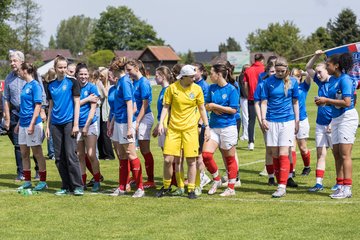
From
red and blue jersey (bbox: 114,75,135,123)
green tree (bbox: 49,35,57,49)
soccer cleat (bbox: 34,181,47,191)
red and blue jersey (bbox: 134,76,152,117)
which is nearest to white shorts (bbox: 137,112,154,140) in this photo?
red and blue jersey (bbox: 134,76,152,117)

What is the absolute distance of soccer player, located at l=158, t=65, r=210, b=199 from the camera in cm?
977

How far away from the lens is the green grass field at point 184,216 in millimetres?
7738

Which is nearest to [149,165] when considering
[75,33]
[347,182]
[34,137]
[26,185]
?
[34,137]

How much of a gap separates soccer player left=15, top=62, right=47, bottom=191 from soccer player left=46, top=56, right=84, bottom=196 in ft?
1.39

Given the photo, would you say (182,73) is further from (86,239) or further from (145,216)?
(86,239)

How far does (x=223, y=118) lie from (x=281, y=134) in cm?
86

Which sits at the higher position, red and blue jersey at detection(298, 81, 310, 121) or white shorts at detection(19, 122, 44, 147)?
red and blue jersey at detection(298, 81, 310, 121)

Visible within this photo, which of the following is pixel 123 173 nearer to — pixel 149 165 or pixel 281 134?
pixel 149 165

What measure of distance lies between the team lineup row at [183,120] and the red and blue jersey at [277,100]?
0.6 inches

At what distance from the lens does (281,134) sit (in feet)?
A: 32.7

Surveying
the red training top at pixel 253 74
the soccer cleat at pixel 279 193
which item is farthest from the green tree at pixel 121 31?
the soccer cleat at pixel 279 193

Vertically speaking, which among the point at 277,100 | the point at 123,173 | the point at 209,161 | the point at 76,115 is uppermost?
the point at 277,100

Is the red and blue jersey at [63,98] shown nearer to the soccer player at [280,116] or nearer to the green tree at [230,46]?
the soccer player at [280,116]

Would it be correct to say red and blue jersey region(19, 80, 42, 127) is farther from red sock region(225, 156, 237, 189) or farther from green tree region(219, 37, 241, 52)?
green tree region(219, 37, 241, 52)
